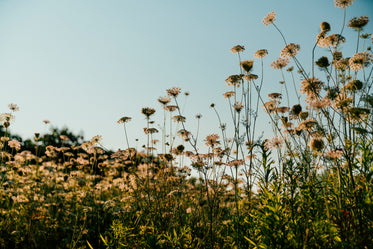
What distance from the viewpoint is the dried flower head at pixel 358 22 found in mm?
3307

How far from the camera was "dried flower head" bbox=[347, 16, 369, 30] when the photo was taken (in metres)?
3.31

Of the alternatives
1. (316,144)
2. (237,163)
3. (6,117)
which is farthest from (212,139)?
(6,117)

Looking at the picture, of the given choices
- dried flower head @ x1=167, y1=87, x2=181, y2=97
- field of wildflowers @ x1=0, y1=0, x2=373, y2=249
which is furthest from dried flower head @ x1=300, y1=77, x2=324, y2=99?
dried flower head @ x1=167, y1=87, x2=181, y2=97

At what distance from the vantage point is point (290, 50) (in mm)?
3680

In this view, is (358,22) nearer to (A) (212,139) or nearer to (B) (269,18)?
(B) (269,18)

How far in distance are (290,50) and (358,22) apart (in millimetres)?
958

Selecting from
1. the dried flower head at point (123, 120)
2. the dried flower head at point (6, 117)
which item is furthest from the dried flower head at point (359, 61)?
the dried flower head at point (6, 117)

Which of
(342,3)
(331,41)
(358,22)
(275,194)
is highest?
(342,3)

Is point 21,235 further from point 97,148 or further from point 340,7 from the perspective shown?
point 340,7

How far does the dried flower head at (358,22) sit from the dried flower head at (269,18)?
1108 millimetres

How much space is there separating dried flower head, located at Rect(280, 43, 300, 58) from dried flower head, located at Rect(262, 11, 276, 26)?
529mm

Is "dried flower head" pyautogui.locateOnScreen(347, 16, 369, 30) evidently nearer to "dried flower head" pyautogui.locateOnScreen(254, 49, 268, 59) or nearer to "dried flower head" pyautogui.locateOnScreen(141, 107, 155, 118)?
"dried flower head" pyautogui.locateOnScreen(254, 49, 268, 59)

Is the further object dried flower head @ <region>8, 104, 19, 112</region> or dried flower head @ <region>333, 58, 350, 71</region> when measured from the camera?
dried flower head @ <region>8, 104, 19, 112</region>

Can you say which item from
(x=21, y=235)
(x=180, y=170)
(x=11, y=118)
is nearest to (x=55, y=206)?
(x=21, y=235)
